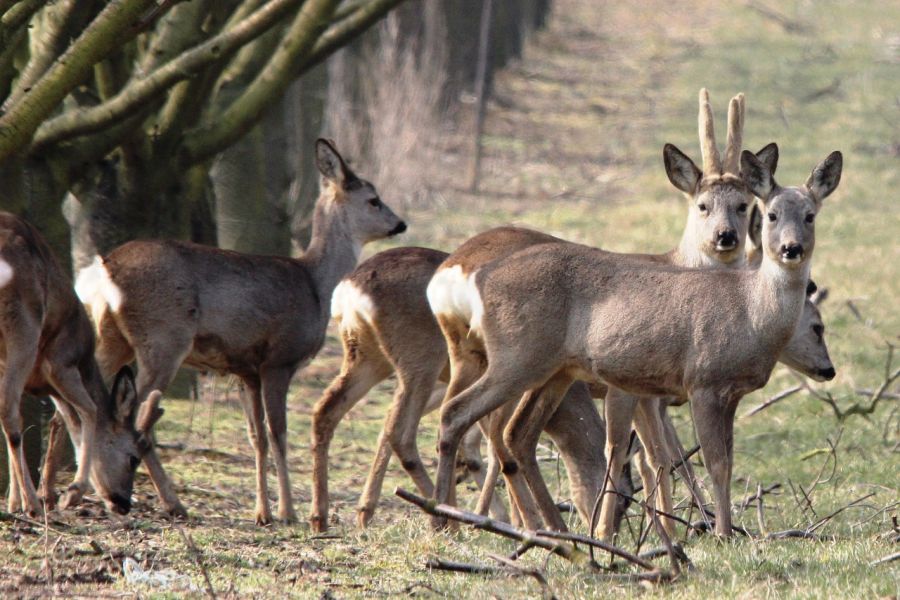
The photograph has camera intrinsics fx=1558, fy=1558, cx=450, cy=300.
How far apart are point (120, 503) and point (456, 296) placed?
2.08 metres

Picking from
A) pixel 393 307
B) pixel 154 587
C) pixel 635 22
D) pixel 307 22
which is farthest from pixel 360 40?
pixel 635 22

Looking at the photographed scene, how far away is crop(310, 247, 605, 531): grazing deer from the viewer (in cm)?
821

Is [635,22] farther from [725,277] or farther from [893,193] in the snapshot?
[725,277]

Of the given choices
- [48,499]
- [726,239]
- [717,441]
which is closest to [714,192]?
[726,239]

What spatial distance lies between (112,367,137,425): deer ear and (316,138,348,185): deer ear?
7.59 ft

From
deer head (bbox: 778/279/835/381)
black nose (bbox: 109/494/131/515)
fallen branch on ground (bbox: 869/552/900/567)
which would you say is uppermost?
deer head (bbox: 778/279/835/381)

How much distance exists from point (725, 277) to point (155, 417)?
2.99m

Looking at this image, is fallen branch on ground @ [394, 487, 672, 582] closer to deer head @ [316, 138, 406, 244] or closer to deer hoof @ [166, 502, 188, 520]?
deer hoof @ [166, 502, 188, 520]


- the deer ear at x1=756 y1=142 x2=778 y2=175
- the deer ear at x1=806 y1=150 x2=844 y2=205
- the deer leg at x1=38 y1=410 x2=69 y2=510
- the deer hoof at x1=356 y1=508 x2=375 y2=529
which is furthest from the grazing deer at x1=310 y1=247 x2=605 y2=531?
the deer ear at x1=806 y1=150 x2=844 y2=205

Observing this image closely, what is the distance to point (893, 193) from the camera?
71.7 feet

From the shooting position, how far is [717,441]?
7031mm

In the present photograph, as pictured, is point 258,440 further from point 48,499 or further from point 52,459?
point 48,499

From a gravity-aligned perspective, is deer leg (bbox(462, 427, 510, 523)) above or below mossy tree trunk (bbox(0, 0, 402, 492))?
below

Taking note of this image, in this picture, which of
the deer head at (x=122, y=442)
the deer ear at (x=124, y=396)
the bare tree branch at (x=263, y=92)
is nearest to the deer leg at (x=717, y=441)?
the deer head at (x=122, y=442)
